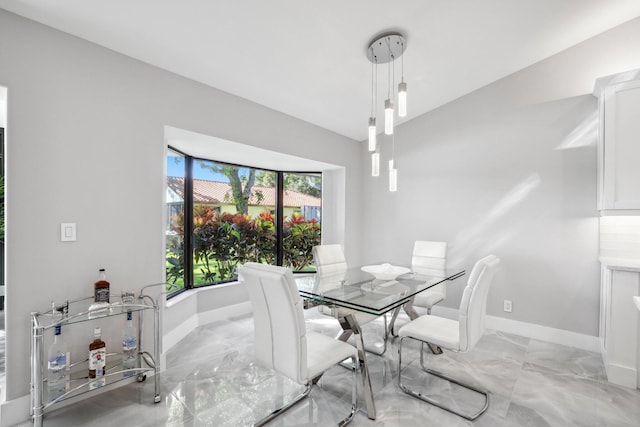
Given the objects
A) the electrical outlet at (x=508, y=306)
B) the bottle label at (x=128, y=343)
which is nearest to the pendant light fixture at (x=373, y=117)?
the bottle label at (x=128, y=343)

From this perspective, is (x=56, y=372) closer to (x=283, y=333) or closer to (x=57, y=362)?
(x=57, y=362)

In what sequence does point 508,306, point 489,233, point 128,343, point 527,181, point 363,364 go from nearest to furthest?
point 363,364 < point 128,343 < point 527,181 < point 508,306 < point 489,233

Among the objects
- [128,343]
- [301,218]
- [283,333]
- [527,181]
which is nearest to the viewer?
[283,333]

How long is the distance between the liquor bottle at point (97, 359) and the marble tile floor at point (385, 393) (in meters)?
0.23

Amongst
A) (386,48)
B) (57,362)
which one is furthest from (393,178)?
(57,362)

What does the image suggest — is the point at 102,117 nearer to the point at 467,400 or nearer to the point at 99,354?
the point at 99,354

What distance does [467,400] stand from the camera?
2.05 meters

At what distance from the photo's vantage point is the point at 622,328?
2.24 metres

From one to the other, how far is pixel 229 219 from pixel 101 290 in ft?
6.63

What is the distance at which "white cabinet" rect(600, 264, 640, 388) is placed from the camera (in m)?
2.20

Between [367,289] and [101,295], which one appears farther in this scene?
[367,289]

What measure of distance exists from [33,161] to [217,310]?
2377 millimetres

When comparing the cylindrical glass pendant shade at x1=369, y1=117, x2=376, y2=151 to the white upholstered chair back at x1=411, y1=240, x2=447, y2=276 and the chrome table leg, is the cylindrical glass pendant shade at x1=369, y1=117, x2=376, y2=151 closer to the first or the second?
the chrome table leg

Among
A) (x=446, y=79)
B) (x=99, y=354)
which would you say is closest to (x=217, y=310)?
(x=99, y=354)
